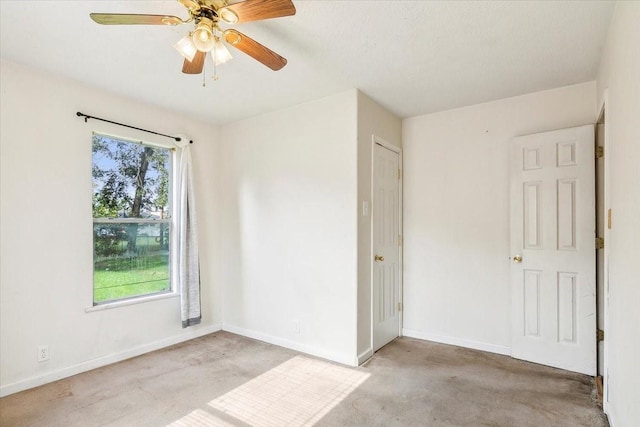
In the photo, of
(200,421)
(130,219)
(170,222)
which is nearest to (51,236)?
(130,219)

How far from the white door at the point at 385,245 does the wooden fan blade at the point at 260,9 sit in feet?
6.30

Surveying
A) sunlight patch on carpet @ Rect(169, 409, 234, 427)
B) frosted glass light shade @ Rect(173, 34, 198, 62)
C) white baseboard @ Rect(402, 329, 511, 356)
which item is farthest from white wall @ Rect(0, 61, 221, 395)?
white baseboard @ Rect(402, 329, 511, 356)

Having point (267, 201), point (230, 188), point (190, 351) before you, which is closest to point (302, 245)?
point (267, 201)

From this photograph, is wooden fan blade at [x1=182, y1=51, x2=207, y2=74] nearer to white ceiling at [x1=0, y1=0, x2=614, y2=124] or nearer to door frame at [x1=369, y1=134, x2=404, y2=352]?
white ceiling at [x1=0, y1=0, x2=614, y2=124]

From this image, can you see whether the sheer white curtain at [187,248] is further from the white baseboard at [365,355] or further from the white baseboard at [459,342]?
the white baseboard at [459,342]

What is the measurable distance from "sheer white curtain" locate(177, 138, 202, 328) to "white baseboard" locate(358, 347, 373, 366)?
185 centimetres

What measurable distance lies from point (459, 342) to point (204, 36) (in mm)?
3522

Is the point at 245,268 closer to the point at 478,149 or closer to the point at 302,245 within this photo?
the point at 302,245

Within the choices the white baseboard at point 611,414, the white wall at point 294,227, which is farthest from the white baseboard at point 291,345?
the white baseboard at point 611,414

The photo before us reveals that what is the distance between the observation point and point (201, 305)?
3973 millimetres

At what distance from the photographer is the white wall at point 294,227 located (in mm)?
Result: 3174

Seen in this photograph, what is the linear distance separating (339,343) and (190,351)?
1.52 m

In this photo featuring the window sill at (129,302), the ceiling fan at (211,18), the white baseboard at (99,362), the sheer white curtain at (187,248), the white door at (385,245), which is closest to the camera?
the ceiling fan at (211,18)

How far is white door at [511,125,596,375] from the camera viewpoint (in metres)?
2.86
